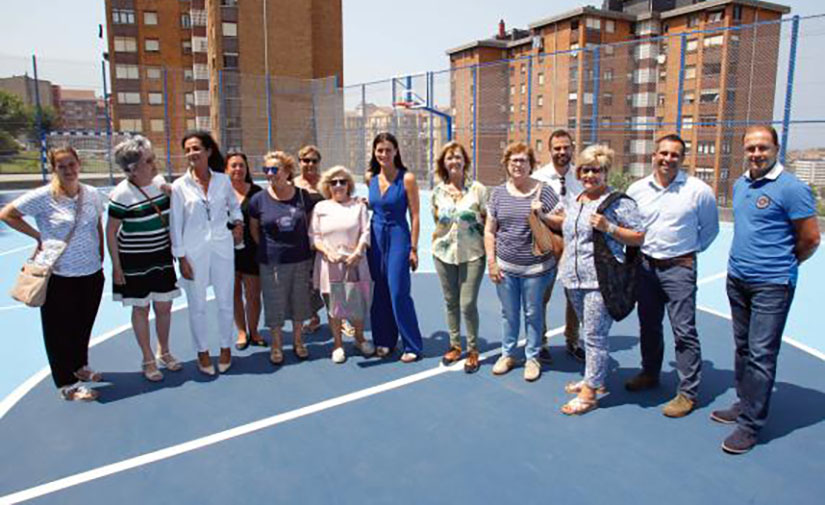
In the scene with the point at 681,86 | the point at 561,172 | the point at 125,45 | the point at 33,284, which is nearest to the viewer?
the point at 33,284

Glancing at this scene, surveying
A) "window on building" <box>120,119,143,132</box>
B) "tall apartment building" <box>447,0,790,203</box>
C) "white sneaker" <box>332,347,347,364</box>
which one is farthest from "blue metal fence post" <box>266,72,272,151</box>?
"window on building" <box>120,119,143,132</box>

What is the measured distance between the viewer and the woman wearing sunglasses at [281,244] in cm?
479

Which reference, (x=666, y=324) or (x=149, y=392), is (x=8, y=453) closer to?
(x=149, y=392)

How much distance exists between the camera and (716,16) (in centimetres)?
4944

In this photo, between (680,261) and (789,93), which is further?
(789,93)

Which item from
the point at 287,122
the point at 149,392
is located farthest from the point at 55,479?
the point at 287,122

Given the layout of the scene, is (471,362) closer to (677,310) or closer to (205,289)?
(677,310)

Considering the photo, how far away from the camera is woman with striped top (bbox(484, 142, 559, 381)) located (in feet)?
13.9

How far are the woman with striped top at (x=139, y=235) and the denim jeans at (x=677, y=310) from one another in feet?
11.1

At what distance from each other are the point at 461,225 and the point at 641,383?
5.65ft

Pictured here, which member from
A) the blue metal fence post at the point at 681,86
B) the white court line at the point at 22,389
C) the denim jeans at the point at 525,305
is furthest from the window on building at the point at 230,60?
the denim jeans at the point at 525,305

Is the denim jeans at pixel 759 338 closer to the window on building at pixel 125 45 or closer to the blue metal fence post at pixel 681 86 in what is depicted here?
the blue metal fence post at pixel 681 86

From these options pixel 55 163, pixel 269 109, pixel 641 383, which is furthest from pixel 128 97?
pixel 641 383

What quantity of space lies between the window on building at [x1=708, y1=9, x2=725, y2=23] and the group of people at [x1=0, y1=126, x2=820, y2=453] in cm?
5359
